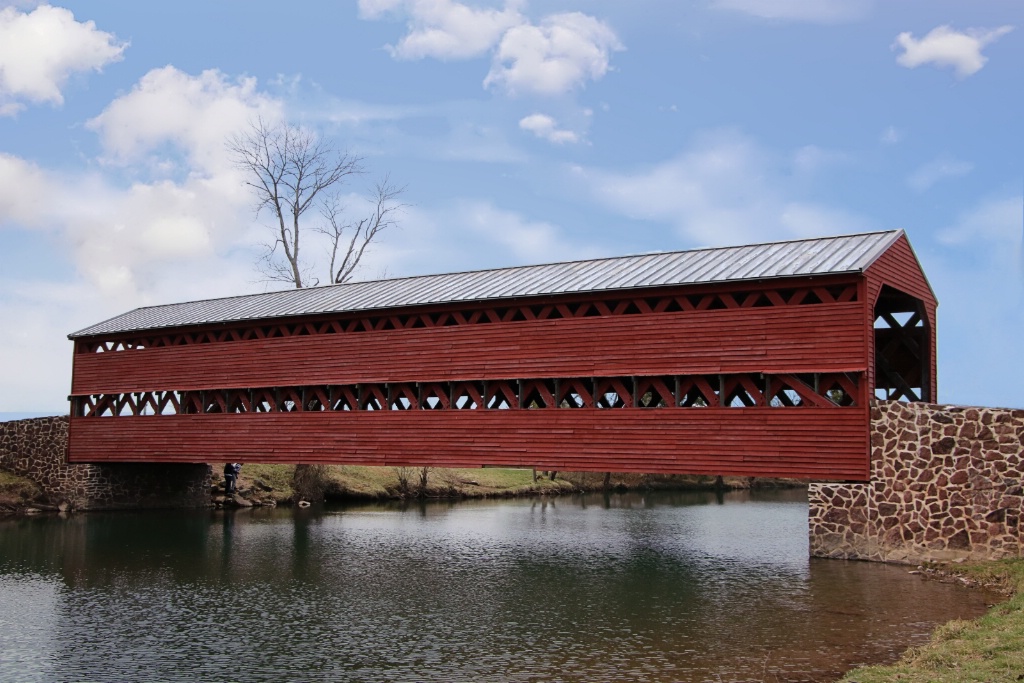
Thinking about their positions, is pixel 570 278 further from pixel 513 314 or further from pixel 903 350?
pixel 903 350

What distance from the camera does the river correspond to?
38.7ft

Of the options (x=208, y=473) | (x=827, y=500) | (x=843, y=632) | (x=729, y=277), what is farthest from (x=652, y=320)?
(x=208, y=473)

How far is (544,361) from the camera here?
21719 mm

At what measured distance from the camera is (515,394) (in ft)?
76.3

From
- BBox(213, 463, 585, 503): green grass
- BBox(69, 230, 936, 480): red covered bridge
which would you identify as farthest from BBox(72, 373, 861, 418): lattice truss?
BBox(213, 463, 585, 503): green grass

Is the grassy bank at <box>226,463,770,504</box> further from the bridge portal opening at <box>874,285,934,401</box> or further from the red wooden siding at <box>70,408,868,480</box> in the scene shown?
the bridge portal opening at <box>874,285,934,401</box>

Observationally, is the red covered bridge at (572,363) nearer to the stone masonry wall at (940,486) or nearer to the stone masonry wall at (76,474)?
the stone masonry wall at (940,486)

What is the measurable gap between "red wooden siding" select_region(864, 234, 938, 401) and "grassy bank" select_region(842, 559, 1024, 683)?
22.0 ft

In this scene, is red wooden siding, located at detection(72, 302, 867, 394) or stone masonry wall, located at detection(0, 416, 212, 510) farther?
stone masonry wall, located at detection(0, 416, 212, 510)

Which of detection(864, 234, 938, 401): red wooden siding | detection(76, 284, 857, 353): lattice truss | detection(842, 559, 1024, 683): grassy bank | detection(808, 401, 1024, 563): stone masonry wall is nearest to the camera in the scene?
detection(842, 559, 1024, 683): grassy bank

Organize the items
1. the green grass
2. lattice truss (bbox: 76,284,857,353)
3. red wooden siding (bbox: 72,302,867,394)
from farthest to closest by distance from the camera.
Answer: the green grass → lattice truss (bbox: 76,284,857,353) → red wooden siding (bbox: 72,302,867,394)

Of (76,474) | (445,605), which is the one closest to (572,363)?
(445,605)

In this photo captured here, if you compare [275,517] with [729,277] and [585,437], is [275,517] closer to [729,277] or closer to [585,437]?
[585,437]

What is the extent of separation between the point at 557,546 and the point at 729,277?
26.9 ft
